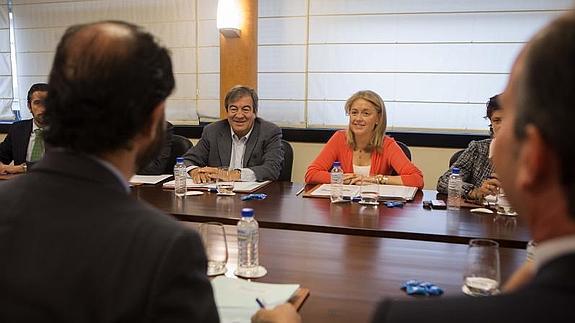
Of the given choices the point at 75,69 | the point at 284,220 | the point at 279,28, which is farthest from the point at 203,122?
the point at 75,69

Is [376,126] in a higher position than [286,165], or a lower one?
higher

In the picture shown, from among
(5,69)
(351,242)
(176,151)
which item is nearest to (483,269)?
(351,242)

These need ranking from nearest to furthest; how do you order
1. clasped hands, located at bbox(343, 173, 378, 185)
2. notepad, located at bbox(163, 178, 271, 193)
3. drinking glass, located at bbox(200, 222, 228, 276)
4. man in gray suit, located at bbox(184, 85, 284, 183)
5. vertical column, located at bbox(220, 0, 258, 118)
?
1. drinking glass, located at bbox(200, 222, 228, 276)
2. notepad, located at bbox(163, 178, 271, 193)
3. clasped hands, located at bbox(343, 173, 378, 185)
4. man in gray suit, located at bbox(184, 85, 284, 183)
5. vertical column, located at bbox(220, 0, 258, 118)

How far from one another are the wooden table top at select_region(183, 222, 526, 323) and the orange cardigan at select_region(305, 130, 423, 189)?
109 centimetres

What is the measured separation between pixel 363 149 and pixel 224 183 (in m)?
0.96

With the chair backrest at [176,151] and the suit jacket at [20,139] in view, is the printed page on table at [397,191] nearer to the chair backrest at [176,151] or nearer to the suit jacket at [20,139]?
the chair backrest at [176,151]

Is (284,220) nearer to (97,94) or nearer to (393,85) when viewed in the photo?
(97,94)

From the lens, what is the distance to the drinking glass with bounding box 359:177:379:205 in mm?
2344

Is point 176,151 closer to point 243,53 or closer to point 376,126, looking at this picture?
point 243,53

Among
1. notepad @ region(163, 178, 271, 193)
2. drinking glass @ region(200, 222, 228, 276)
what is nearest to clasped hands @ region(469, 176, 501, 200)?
notepad @ region(163, 178, 271, 193)

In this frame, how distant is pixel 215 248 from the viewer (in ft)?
4.54

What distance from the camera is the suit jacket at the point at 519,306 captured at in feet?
1.76

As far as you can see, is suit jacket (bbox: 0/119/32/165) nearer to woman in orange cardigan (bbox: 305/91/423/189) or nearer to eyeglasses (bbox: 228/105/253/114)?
eyeglasses (bbox: 228/105/253/114)

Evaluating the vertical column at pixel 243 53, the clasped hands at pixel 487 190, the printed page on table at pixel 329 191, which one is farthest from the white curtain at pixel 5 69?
the clasped hands at pixel 487 190
